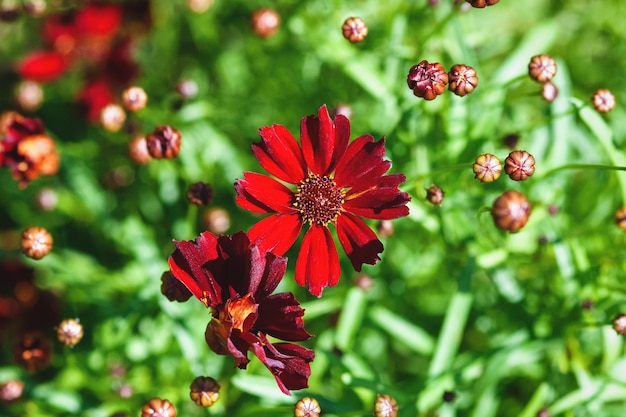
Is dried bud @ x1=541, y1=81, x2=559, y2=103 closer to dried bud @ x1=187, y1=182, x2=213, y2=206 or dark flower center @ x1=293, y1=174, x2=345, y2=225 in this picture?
dark flower center @ x1=293, y1=174, x2=345, y2=225

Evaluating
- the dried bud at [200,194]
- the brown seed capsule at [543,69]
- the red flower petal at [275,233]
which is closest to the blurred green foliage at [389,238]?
the brown seed capsule at [543,69]

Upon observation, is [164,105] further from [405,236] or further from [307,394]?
[307,394]

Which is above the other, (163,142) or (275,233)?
(163,142)

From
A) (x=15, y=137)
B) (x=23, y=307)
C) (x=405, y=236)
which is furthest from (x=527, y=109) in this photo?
(x=23, y=307)

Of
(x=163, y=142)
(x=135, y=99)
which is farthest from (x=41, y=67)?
(x=163, y=142)

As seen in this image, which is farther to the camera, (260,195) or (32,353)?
(32,353)

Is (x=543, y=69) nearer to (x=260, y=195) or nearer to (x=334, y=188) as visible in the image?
(x=334, y=188)

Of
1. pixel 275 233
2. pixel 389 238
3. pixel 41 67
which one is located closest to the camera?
pixel 275 233
